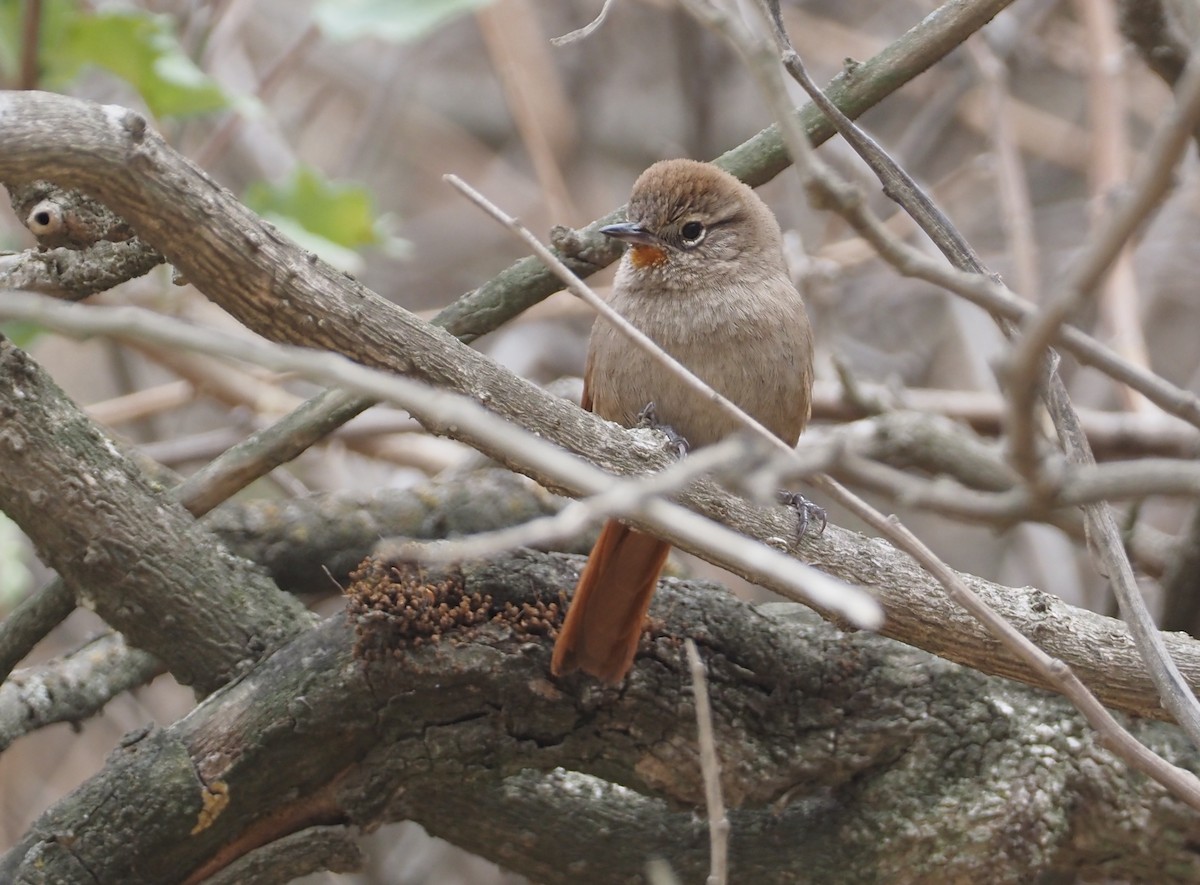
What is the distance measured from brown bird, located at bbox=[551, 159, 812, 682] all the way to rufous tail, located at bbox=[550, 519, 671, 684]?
0.46 meters

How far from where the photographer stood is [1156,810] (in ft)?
9.70

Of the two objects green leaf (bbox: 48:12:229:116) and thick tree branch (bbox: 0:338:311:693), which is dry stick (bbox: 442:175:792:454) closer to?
thick tree branch (bbox: 0:338:311:693)

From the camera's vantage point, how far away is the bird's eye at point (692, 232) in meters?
3.54

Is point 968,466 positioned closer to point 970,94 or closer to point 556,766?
point 556,766

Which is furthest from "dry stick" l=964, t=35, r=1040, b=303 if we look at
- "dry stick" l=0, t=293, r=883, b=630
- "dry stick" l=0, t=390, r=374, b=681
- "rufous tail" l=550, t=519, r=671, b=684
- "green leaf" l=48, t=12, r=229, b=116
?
"dry stick" l=0, t=293, r=883, b=630

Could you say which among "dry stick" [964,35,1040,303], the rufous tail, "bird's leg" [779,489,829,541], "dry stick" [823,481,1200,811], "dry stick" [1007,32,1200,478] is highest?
"dry stick" [964,35,1040,303]

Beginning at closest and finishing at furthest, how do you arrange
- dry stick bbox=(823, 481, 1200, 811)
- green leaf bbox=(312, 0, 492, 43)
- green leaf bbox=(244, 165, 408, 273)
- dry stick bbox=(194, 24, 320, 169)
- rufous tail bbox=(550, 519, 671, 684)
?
dry stick bbox=(823, 481, 1200, 811) < rufous tail bbox=(550, 519, 671, 684) < green leaf bbox=(312, 0, 492, 43) < green leaf bbox=(244, 165, 408, 273) < dry stick bbox=(194, 24, 320, 169)

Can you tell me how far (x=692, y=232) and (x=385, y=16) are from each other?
3.58ft

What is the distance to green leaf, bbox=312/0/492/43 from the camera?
3.70 m

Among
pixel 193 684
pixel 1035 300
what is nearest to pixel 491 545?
pixel 193 684

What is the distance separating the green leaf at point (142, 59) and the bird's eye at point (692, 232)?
4.68 feet

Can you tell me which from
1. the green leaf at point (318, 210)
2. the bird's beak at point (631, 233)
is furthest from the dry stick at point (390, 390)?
the green leaf at point (318, 210)

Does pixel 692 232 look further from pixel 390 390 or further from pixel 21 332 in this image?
pixel 390 390

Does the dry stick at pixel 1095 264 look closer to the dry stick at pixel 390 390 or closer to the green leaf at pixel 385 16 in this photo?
the dry stick at pixel 390 390
